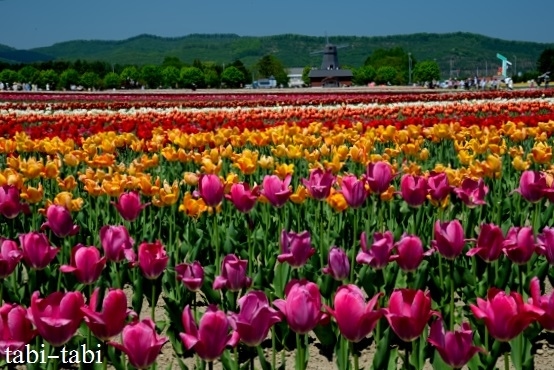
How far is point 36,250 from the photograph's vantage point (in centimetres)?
364

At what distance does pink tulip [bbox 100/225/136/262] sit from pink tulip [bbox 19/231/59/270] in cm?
27

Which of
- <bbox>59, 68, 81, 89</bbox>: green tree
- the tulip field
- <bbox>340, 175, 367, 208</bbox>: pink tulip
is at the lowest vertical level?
the tulip field

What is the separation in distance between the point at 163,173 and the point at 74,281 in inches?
161

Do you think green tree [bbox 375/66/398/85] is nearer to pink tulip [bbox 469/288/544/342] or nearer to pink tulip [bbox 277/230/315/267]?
pink tulip [bbox 277/230/315/267]

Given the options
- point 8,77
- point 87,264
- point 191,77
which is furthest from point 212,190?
point 8,77

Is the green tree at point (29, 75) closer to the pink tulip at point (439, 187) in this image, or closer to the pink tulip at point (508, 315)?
the pink tulip at point (439, 187)

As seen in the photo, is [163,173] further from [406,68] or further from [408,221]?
[406,68]

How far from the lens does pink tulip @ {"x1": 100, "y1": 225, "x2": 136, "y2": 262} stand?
374 cm

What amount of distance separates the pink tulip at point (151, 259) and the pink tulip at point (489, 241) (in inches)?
59.8

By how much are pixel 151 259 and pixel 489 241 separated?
165 centimetres

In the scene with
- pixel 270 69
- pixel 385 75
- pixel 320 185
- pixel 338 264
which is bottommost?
pixel 338 264

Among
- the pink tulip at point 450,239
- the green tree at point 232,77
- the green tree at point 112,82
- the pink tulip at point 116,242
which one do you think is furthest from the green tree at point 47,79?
the pink tulip at point 450,239

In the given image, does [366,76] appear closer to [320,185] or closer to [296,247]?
[320,185]

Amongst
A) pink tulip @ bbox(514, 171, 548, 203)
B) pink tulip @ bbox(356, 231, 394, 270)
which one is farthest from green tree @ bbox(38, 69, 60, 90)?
pink tulip @ bbox(356, 231, 394, 270)
